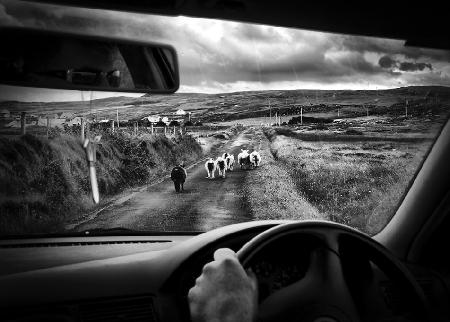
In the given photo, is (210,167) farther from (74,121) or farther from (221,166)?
(74,121)

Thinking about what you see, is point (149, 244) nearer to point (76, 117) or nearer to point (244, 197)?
point (244, 197)

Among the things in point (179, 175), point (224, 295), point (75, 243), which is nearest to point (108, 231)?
point (75, 243)

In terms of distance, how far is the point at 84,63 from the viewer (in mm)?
2615

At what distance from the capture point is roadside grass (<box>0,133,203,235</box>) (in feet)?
33.8

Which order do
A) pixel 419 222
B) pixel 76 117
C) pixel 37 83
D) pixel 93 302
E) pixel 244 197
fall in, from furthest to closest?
pixel 76 117 < pixel 244 197 < pixel 419 222 < pixel 37 83 < pixel 93 302

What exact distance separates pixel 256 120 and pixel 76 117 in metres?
4.08

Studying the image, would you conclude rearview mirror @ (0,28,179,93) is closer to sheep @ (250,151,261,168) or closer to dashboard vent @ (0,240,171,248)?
dashboard vent @ (0,240,171,248)

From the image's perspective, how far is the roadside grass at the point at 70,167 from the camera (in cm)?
1030

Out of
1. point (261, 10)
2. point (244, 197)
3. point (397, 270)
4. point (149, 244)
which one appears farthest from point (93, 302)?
point (244, 197)

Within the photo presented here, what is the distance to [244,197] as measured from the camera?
36.7 feet

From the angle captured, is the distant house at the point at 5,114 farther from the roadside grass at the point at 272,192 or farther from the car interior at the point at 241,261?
the car interior at the point at 241,261

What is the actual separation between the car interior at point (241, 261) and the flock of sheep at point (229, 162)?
8267mm

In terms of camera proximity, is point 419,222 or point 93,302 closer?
point 93,302

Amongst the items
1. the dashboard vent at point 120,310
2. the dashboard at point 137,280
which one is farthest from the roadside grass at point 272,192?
the dashboard vent at point 120,310
